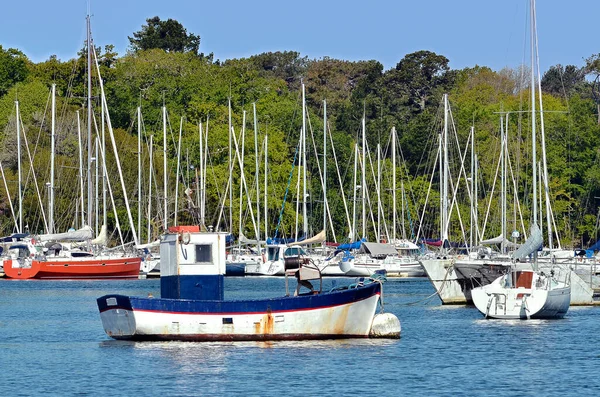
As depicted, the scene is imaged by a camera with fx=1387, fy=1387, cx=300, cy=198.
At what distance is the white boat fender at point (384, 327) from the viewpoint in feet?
160

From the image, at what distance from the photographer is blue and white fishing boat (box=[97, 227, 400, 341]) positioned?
46031 millimetres

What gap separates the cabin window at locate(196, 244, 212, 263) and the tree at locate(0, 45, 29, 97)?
96708 mm

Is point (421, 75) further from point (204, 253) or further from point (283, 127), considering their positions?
point (204, 253)

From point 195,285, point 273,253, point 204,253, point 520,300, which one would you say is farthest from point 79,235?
point 195,285

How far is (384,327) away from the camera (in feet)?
161

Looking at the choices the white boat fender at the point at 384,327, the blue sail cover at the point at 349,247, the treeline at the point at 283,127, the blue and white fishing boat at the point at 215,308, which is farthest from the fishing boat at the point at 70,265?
the white boat fender at the point at 384,327

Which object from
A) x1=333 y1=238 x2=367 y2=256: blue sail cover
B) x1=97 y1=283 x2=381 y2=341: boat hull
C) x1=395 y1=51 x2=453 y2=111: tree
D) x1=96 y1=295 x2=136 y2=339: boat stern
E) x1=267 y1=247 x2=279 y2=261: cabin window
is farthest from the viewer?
x1=395 y1=51 x2=453 y2=111: tree

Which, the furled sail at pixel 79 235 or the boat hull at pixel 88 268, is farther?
the boat hull at pixel 88 268

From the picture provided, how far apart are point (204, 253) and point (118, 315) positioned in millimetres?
3626

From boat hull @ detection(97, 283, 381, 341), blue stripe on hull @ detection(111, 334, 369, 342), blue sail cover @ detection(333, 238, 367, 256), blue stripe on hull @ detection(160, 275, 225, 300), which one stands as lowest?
blue stripe on hull @ detection(111, 334, 369, 342)

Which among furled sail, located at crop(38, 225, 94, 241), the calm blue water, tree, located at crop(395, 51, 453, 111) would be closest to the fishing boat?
furled sail, located at crop(38, 225, 94, 241)

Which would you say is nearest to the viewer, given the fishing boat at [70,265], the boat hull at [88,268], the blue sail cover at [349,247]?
the boat hull at [88,268]

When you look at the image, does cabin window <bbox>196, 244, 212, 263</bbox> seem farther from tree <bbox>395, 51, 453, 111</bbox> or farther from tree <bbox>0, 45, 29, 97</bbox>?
tree <bbox>395, 51, 453, 111</bbox>

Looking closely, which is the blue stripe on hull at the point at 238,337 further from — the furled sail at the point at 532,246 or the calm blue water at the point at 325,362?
the furled sail at the point at 532,246
